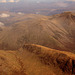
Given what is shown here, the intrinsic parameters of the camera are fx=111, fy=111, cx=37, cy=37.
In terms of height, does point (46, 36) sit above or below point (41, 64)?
below

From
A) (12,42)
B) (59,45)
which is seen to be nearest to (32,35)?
(12,42)

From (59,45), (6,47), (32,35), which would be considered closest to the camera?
(59,45)

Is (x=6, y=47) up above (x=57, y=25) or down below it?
below

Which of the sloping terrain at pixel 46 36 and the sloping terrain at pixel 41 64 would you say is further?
the sloping terrain at pixel 46 36

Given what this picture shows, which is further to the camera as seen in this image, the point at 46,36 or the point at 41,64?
the point at 46,36

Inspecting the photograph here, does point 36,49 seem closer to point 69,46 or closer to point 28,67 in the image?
point 28,67

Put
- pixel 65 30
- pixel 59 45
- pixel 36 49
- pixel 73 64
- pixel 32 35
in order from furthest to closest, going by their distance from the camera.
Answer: pixel 65 30
pixel 32 35
pixel 59 45
pixel 36 49
pixel 73 64

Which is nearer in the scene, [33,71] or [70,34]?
[33,71]

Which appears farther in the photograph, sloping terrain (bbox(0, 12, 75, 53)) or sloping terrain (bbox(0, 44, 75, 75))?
sloping terrain (bbox(0, 12, 75, 53))
